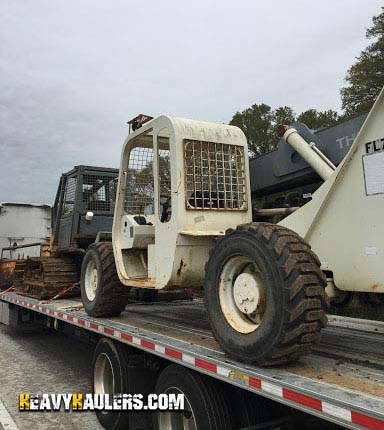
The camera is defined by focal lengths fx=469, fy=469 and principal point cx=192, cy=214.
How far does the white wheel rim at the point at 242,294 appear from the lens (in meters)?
3.16

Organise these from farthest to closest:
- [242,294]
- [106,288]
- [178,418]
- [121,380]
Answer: [106,288], [121,380], [178,418], [242,294]

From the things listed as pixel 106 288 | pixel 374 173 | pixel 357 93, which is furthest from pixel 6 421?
pixel 357 93

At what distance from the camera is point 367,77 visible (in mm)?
17500

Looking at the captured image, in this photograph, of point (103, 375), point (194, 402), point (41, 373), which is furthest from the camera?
point (41, 373)

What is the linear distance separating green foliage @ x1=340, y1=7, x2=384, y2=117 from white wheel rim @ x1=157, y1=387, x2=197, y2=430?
14.4 metres

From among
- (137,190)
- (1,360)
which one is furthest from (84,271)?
(1,360)

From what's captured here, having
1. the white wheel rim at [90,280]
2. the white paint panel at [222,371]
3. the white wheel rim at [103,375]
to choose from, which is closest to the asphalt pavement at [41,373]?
the white wheel rim at [103,375]

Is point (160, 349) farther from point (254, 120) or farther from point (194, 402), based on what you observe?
point (254, 120)

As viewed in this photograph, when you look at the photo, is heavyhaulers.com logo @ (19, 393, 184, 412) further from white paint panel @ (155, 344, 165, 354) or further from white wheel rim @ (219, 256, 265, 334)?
white wheel rim @ (219, 256, 265, 334)

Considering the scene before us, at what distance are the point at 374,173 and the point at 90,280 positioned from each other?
4206 millimetres

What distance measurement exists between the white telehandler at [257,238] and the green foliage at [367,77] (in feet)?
43.0

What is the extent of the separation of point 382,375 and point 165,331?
235 centimetres

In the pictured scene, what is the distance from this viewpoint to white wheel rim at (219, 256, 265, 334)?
10.4 feet

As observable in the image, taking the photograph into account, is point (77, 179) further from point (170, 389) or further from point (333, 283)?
point (333, 283)
